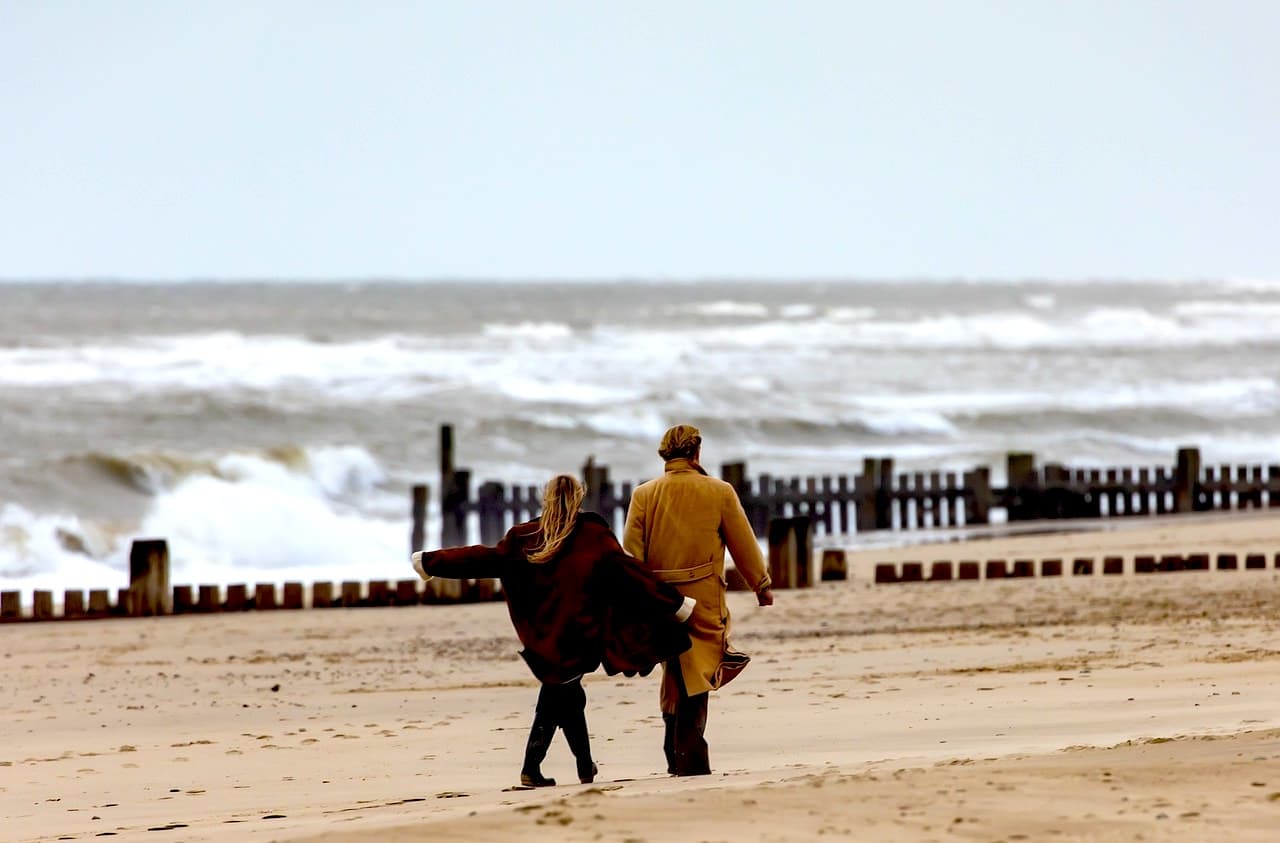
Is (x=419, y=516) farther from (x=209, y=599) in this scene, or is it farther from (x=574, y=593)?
(x=574, y=593)

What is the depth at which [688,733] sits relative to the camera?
727 centimetres

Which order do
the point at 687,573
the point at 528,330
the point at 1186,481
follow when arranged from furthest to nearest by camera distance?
the point at 528,330 < the point at 1186,481 < the point at 687,573

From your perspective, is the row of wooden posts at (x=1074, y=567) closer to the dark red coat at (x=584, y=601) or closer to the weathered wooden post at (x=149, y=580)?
the weathered wooden post at (x=149, y=580)

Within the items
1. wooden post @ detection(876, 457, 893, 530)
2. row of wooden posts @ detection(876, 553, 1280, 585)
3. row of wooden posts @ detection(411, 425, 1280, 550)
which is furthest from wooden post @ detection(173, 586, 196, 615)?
wooden post @ detection(876, 457, 893, 530)

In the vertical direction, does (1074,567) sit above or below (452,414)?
below

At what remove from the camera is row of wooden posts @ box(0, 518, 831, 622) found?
13641mm

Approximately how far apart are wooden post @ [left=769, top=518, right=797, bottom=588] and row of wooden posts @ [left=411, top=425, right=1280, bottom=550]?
4.55m

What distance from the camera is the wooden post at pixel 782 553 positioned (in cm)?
1476

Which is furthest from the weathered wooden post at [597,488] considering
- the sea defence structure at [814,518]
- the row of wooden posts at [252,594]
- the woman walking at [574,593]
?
the woman walking at [574,593]

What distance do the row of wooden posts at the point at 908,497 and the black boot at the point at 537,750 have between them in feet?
39.8

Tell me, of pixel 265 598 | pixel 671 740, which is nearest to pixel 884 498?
pixel 265 598

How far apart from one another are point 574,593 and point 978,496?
1480 centimetres

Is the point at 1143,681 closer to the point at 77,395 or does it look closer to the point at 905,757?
the point at 905,757

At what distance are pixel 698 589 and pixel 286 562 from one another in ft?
44.6
